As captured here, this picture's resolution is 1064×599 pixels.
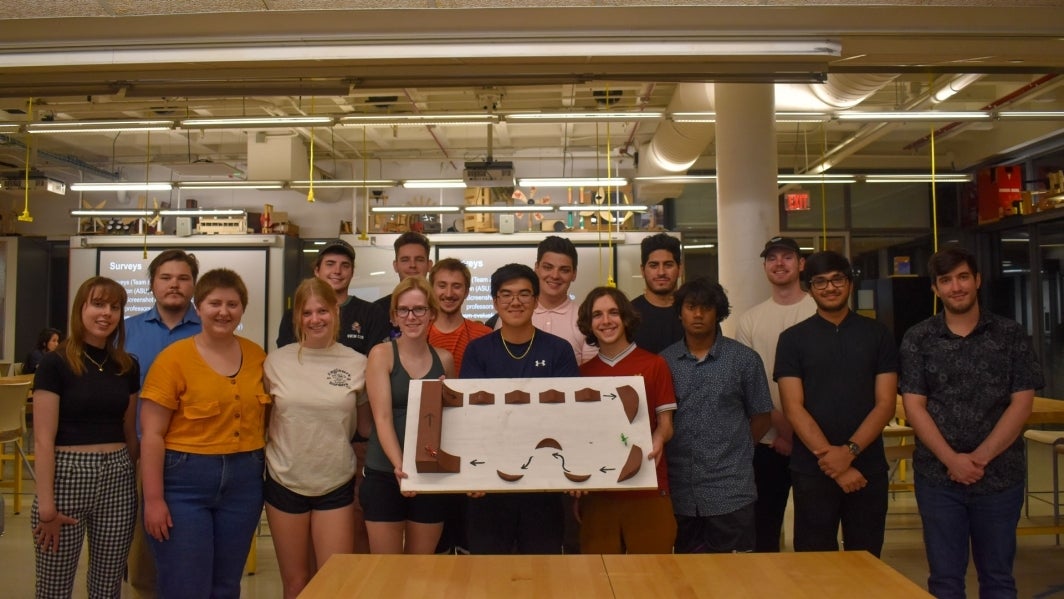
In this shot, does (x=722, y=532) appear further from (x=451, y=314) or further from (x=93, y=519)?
(x=93, y=519)

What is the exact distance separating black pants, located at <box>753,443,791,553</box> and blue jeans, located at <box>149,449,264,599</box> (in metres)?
2.13

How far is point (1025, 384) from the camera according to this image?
118 inches

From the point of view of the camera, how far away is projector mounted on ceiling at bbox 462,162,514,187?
920 cm

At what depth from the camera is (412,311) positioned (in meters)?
2.94

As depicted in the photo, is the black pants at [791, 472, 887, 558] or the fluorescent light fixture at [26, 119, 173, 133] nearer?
the black pants at [791, 472, 887, 558]

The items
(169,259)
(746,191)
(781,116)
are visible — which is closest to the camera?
(169,259)

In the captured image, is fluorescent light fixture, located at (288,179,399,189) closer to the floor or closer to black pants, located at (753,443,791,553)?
the floor

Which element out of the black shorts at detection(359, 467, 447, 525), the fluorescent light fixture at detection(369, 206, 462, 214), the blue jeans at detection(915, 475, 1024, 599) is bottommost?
the blue jeans at detection(915, 475, 1024, 599)

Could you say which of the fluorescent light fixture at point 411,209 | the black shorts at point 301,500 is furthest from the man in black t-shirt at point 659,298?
the fluorescent light fixture at point 411,209

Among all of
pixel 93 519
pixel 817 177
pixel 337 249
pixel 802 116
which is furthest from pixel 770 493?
pixel 817 177

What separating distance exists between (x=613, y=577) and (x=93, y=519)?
77.8 inches

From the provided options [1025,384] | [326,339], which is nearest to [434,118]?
[326,339]

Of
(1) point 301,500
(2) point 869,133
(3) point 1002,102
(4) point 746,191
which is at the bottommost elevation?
(1) point 301,500

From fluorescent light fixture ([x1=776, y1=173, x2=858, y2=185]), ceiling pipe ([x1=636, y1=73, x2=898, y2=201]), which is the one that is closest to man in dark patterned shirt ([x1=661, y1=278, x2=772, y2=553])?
ceiling pipe ([x1=636, y1=73, x2=898, y2=201])
